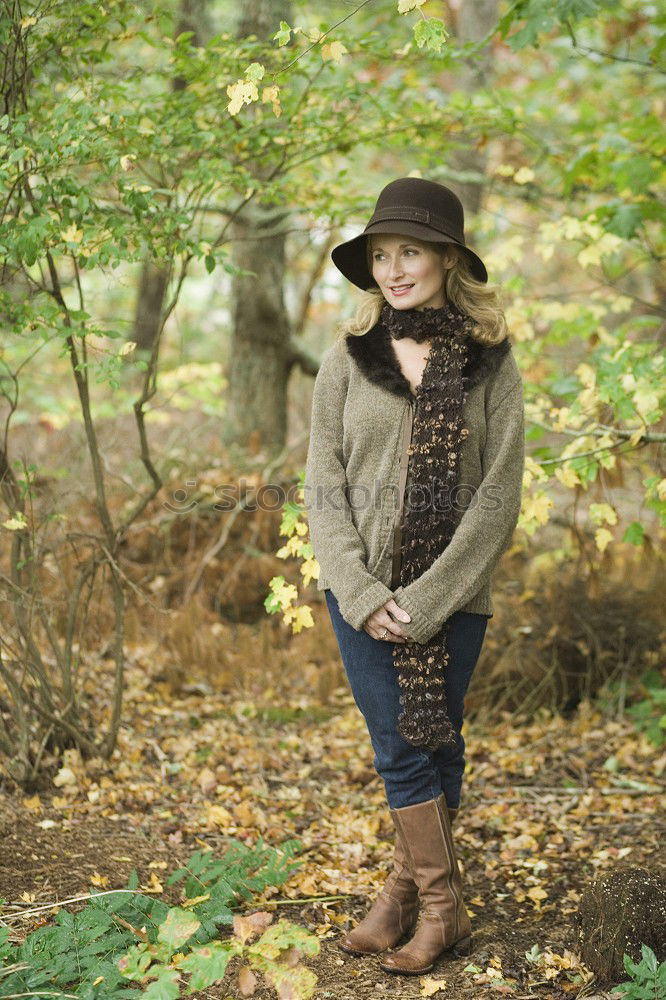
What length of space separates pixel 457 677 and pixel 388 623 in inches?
13.7

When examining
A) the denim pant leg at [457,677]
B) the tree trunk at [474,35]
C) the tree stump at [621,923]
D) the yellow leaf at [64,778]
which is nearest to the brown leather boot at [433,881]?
the denim pant leg at [457,677]

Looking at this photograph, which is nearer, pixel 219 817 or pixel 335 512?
pixel 335 512

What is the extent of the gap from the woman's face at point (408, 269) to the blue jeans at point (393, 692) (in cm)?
96

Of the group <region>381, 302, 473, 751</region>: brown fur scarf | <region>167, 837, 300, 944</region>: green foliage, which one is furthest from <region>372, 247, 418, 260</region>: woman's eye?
<region>167, 837, 300, 944</region>: green foliage

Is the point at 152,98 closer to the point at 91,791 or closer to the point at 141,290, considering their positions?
the point at 91,791

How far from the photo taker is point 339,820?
3.79 m

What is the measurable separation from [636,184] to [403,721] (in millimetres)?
3064

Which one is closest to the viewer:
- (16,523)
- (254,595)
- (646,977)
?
(646,977)

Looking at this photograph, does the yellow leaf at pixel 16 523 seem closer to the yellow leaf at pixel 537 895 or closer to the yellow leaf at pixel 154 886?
the yellow leaf at pixel 154 886

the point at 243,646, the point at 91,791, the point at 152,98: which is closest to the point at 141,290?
the point at 243,646

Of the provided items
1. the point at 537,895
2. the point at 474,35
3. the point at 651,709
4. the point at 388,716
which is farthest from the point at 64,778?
the point at 474,35

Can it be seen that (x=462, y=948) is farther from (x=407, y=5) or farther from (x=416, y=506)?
(x=407, y=5)

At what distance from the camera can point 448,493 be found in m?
2.71

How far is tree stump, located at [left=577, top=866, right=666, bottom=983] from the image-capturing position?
2.62m
